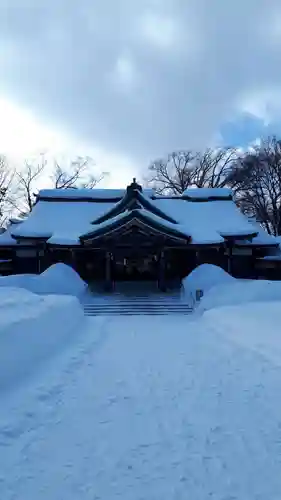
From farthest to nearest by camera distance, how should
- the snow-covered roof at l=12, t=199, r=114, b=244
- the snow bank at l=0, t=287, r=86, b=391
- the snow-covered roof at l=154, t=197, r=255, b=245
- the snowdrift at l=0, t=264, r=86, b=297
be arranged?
the snow-covered roof at l=12, t=199, r=114, b=244, the snow-covered roof at l=154, t=197, r=255, b=245, the snowdrift at l=0, t=264, r=86, b=297, the snow bank at l=0, t=287, r=86, b=391

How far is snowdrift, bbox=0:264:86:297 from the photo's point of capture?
1583 centimetres

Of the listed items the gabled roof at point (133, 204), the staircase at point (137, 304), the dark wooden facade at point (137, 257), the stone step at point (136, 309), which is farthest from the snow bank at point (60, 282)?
the gabled roof at point (133, 204)

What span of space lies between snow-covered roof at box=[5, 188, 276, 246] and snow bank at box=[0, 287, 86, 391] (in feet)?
28.6

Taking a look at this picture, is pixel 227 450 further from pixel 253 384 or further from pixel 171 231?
pixel 171 231

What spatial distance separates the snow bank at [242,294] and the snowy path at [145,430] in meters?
6.86

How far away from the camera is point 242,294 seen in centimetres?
1435

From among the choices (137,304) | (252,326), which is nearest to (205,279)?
(137,304)

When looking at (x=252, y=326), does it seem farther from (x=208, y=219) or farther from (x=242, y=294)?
(x=208, y=219)

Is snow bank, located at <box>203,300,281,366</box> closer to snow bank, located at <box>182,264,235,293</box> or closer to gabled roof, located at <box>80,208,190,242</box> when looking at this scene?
snow bank, located at <box>182,264,235,293</box>

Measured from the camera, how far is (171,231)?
59.6 feet

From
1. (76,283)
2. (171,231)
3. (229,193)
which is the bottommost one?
(76,283)

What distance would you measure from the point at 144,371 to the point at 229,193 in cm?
2037

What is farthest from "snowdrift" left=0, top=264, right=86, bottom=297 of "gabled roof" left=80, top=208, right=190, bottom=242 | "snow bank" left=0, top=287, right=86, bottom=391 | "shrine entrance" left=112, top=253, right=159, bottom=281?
"snow bank" left=0, top=287, right=86, bottom=391

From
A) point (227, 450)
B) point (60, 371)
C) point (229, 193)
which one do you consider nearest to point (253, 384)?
point (227, 450)
